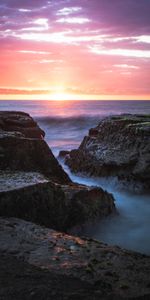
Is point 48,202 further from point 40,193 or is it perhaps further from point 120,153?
point 120,153

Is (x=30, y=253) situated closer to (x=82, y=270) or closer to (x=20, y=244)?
(x=20, y=244)

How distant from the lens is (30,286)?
3289mm

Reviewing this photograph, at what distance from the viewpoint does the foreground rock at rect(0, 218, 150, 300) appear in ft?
11.1

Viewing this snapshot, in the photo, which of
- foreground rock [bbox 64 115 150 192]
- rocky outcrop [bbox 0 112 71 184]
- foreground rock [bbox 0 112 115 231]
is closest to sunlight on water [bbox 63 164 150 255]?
foreground rock [bbox 0 112 115 231]

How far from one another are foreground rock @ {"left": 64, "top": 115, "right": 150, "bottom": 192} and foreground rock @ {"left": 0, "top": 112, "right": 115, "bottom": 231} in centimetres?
164

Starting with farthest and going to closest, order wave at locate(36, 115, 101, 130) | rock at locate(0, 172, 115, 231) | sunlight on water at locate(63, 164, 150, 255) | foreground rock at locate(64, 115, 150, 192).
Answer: wave at locate(36, 115, 101, 130)
foreground rock at locate(64, 115, 150, 192)
sunlight on water at locate(63, 164, 150, 255)
rock at locate(0, 172, 115, 231)

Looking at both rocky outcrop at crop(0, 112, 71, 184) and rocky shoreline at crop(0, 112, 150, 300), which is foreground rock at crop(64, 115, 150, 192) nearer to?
rocky outcrop at crop(0, 112, 71, 184)

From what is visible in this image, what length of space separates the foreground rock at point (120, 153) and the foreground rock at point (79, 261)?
408cm

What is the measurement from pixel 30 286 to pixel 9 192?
1998 millimetres

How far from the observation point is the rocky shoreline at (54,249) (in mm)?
3332

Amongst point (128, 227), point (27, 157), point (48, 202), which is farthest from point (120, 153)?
point (48, 202)

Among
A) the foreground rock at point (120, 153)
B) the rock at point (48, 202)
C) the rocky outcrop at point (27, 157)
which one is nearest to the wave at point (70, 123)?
the foreground rock at point (120, 153)

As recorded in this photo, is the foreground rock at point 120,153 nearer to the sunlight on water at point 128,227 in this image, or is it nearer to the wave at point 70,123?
the sunlight on water at point 128,227

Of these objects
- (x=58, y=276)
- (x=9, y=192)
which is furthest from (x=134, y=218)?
(x=58, y=276)
